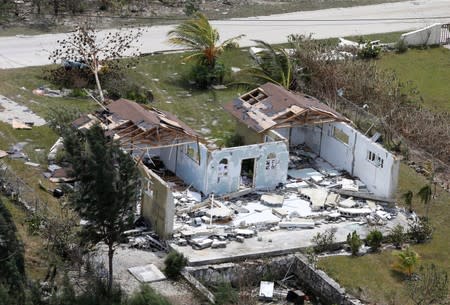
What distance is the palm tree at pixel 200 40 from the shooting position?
46.4 meters

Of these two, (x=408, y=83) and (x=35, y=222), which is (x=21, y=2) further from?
(x=35, y=222)

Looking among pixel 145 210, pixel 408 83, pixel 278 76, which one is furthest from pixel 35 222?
pixel 408 83

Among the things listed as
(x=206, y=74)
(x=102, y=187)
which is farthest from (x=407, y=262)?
(x=206, y=74)

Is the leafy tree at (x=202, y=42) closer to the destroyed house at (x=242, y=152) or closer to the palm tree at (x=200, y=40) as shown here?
the palm tree at (x=200, y=40)

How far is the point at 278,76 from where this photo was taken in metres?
44.8

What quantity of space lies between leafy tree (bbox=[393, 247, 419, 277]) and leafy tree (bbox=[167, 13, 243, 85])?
51.2ft

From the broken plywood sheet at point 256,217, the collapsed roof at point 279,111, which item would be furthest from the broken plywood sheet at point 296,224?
the collapsed roof at point 279,111

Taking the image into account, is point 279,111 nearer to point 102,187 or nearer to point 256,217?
point 256,217

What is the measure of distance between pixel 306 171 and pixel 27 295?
45.5 feet

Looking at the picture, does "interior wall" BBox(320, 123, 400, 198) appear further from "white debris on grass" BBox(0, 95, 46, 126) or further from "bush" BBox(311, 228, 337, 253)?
"white debris on grass" BBox(0, 95, 46, 126)

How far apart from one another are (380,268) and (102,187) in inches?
343

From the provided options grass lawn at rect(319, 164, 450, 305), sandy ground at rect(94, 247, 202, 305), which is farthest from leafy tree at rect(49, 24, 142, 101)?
grass lawn at rect(319, 164, 450, 305)

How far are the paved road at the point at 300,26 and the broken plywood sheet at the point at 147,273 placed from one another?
54.3 feet

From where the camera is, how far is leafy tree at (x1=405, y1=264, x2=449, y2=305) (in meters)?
29.8
